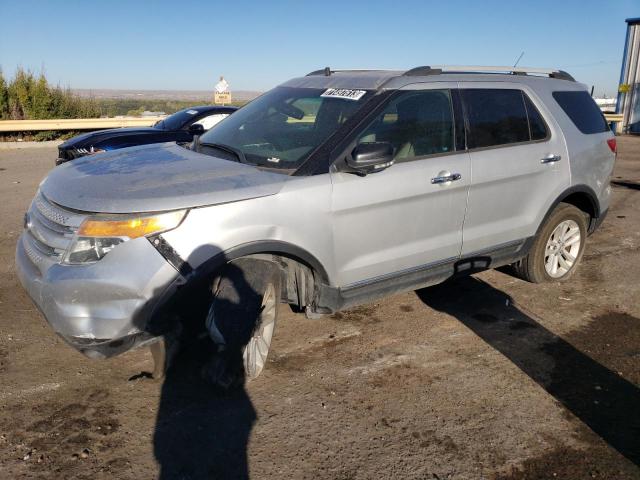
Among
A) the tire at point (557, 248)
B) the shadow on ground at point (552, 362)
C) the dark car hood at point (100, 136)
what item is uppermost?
A: the dark car hood at point (100, 136)

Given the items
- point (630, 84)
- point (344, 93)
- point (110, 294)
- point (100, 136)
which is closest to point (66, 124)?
point (100, 136)

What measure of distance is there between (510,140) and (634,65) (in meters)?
22.2

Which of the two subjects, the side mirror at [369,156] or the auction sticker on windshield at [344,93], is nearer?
the side mirror at [369,156]

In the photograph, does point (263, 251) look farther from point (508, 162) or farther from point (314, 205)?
point (508, 162)

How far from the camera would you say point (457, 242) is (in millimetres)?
4266

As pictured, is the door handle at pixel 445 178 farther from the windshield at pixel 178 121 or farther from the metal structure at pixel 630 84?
the metal structure at pixel 630 84

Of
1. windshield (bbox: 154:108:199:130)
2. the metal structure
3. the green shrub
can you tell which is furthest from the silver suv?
the metal structure

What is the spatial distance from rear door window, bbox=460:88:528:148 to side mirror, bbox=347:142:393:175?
99 centimetres

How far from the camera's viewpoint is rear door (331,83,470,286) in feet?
12.0

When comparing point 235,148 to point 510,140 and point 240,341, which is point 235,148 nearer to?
point 240,341

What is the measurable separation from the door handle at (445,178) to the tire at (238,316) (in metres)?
1.33

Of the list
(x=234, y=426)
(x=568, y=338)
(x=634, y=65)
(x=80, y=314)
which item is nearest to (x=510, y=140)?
(x=568, y=338)

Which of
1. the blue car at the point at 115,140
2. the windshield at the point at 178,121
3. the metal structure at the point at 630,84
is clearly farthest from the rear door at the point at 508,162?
the metal structure at the point at 630,84

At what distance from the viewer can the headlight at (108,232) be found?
2.98 m
